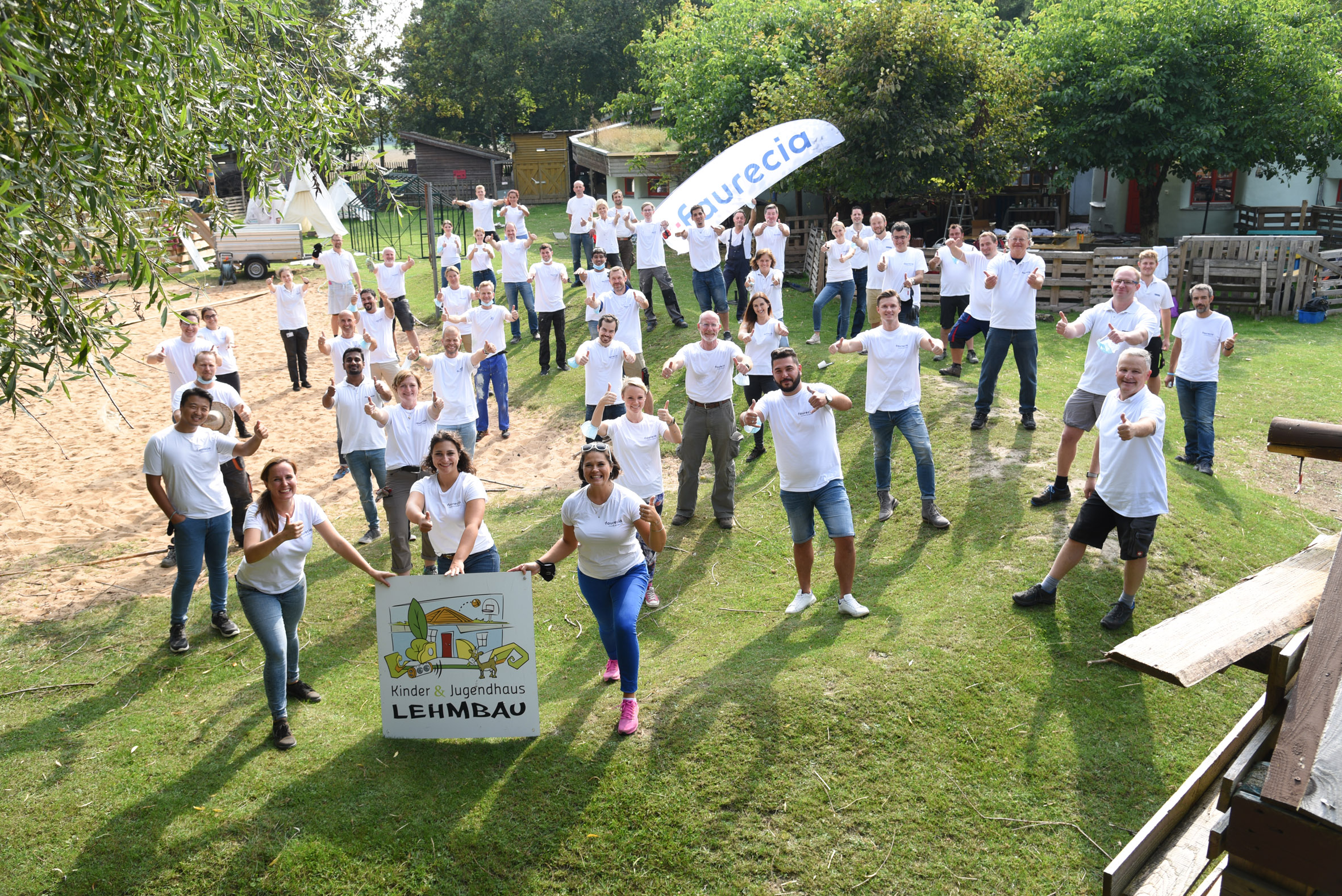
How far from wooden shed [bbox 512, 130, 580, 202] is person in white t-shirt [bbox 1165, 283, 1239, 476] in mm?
32247

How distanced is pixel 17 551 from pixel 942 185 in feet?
50.6

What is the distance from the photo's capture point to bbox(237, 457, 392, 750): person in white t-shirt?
5.80 meters

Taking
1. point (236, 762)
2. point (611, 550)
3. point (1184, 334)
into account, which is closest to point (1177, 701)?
point (611, 550)

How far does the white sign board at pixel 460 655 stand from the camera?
5.84 meters

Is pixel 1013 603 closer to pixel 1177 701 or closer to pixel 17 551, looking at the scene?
pixel 1177 701

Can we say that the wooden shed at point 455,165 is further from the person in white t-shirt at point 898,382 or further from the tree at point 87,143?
the tree at point 87,143

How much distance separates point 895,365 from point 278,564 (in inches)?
211

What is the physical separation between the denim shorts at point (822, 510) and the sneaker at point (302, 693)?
11.9 ft

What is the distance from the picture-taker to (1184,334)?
9.78m

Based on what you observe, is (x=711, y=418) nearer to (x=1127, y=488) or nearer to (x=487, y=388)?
(x=1127, y=488)

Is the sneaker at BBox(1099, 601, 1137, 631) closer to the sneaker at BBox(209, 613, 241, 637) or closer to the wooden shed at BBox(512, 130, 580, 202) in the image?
the sneaker at BBox(209, 613, 241, 637)

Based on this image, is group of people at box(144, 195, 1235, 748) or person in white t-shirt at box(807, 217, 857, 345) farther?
person in white t-shirt at box(807, 217, 857, 345)

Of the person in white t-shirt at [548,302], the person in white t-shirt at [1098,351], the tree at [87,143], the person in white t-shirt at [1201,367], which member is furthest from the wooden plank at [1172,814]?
the person in white t-shirt at [548,302]

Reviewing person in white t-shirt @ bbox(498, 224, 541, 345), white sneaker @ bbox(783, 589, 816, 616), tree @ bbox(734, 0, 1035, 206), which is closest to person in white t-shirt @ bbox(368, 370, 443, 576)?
white sneaker @ bbox(783, 589, 816, 616)
